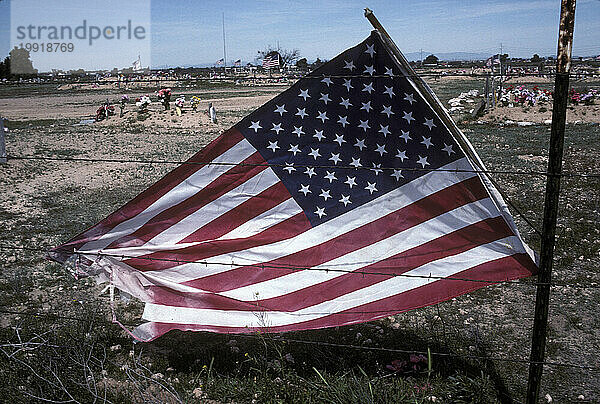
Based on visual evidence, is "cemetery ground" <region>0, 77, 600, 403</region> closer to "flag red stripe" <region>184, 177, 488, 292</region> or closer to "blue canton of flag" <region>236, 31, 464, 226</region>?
"flag red stripe" <region>184, 177, 488, 292</region>

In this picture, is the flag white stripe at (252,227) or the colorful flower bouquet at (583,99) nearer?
the flag white stripe at (252,227)

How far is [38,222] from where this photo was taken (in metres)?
9.16

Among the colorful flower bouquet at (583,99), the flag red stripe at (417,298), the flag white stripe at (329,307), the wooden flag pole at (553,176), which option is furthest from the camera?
the colorful flower bouquet at (583,99)

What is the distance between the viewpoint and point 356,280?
152 inches

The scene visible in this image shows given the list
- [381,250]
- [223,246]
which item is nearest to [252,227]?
[223,246]

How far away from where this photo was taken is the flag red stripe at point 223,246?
405cm

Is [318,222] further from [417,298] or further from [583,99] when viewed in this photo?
[583,99]

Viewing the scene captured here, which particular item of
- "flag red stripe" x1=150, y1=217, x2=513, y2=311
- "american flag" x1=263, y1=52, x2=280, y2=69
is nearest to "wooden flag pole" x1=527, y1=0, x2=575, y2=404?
"flag red stripe" x1=150, y1=217, x2=513, y2=311

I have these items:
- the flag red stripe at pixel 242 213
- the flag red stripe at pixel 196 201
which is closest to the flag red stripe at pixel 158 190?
the flag red stripe at pixel 196 201

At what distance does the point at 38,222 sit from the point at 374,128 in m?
7.31

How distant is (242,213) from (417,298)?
1440 mm

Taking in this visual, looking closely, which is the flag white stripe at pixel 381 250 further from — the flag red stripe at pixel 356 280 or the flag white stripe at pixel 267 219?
the flag white stripe at pixel 267 219

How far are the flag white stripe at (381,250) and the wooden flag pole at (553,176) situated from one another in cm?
45

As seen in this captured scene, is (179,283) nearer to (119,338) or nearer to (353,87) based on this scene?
(119,338)
